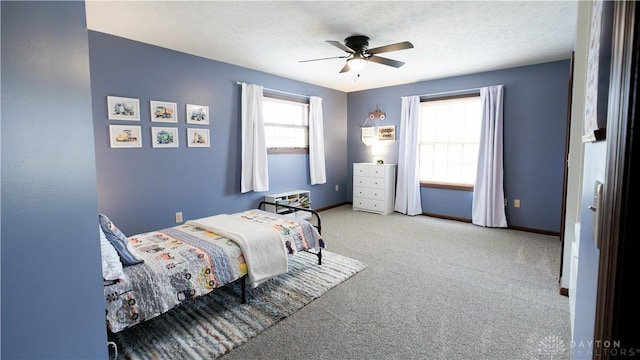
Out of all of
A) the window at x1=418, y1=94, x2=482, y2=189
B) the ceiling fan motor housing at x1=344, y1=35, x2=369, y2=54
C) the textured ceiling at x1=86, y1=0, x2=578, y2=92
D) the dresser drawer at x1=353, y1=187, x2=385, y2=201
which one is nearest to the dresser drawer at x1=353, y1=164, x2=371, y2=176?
the dresser drawer at x1=353, y1=187, x2=385, y2=201

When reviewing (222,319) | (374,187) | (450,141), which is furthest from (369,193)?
(222,319)

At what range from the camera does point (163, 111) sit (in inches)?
142

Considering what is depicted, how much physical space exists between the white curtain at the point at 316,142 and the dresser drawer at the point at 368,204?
2.83ft

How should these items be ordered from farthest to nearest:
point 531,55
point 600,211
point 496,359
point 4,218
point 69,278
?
point 531,55
point 496,359
point 69,278
point 4,218
point 600,211

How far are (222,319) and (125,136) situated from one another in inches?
91.7

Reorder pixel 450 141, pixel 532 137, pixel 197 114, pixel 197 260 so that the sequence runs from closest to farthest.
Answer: pixel 197 260 < pixel 197 114 < pixel 532 137 < pixel 450 141

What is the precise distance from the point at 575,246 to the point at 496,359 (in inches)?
41.0

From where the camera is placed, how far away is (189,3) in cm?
248

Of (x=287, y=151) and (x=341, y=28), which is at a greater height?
(x=341, y=28)

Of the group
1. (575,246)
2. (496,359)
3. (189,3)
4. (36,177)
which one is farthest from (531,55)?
(36,177)

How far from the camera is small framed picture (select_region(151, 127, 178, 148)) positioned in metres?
3.56

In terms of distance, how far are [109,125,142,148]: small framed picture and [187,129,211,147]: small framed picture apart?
1.94 feet

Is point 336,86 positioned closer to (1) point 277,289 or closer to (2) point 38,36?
(1) point 277,289

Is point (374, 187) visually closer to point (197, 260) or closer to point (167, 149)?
point (167, 149)
